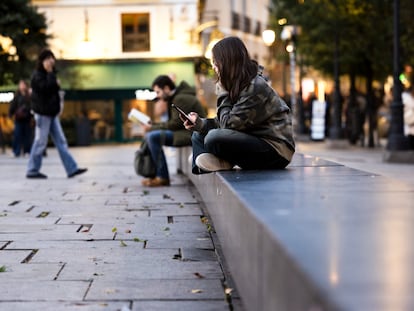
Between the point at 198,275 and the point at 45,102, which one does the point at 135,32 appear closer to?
the point at 45,102

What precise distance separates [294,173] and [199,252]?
0.93m

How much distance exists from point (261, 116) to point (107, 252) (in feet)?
4.76

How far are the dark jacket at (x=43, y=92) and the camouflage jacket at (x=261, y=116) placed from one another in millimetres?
6019

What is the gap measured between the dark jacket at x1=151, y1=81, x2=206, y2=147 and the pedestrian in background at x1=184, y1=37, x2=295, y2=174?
156 inches

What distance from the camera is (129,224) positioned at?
6.74 metres

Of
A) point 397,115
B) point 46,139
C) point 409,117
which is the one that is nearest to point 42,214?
point 46,139

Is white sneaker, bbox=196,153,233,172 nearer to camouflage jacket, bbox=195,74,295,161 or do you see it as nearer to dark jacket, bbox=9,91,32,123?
camouflage jacket, bbox=195,74,295,161

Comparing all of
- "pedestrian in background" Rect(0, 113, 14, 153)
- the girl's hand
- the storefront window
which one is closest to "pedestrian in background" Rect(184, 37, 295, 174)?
the girl's hand

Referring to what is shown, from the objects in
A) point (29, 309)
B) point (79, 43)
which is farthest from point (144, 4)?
point (29, 309)

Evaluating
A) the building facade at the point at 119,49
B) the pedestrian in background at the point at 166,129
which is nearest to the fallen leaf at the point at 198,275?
the pedestrian in background at the point at 166,129

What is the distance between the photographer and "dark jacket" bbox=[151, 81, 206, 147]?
959cm

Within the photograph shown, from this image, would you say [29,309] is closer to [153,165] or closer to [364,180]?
[364,180]

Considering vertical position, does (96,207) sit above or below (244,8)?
below

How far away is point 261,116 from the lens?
5.38 m
